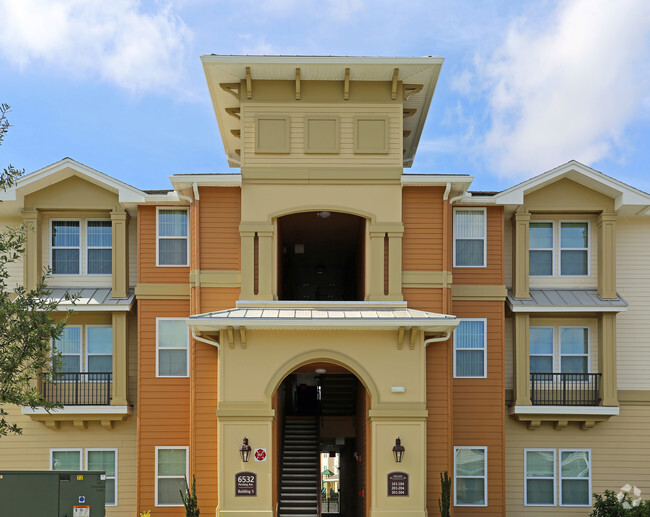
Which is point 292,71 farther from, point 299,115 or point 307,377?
point 307,377

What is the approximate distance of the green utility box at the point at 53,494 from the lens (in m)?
18.2

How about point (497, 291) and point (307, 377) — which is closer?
point (497, 291)

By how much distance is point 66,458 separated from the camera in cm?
2280

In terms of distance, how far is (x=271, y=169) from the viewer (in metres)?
21.0

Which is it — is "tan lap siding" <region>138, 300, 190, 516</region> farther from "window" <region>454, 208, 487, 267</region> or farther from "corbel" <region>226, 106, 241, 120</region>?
"window" <region>454, 208, 487, 267</region>

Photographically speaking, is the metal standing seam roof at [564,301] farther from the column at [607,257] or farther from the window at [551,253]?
the window at [551,253]

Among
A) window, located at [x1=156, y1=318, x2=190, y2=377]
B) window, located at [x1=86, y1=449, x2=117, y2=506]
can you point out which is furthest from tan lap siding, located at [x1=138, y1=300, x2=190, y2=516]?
window, located at [x1=86, y1=449, x2=117, y2=506]

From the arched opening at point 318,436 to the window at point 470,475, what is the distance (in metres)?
2.72

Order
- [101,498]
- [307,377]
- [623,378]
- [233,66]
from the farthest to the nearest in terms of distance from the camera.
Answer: [307,377] < [623,378] < [233,66] < [101,498]

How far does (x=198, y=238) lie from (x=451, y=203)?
7.14 meters

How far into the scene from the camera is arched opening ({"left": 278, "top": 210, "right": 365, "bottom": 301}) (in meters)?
24.2

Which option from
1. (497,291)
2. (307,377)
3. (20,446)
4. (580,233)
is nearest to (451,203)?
(497,291)

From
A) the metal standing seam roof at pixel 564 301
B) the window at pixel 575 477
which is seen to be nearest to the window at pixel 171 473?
the metal standing seam roof at pixel 564 301

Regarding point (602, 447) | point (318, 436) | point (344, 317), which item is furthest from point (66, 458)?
point (602, 447)
